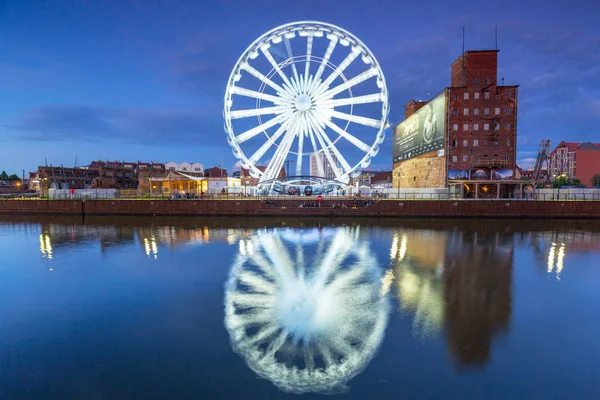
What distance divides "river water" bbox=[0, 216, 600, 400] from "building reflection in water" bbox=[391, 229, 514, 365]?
0.07 meters

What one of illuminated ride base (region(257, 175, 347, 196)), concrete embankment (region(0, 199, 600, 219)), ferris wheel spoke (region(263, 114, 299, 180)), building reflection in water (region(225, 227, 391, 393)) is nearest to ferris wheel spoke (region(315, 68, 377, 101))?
ferris wheel spoke (region(263, 114, 299, 180))

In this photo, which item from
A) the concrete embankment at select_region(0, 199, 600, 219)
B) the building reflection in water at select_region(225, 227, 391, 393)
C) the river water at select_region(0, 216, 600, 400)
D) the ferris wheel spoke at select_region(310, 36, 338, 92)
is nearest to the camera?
the river water at select_region(0, 216, 600, 400)

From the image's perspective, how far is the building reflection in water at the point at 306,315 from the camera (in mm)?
7035

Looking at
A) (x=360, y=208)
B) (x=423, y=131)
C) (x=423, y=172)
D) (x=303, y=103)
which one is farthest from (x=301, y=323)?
(x=423, y=131)

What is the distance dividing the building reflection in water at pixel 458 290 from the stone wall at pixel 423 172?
24.5 meters

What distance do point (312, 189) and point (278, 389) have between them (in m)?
41.1

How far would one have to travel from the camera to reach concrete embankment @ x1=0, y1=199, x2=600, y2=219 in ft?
116

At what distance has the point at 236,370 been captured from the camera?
277 inches

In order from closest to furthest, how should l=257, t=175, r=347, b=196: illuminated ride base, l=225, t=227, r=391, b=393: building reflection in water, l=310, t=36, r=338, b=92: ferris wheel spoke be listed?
l=225, t=227, r=391, b=393: building reflection in water, l=310, t=36, r=338, b=92: ferris wheel spoke, l=257, t=175, r=347, b=196: illuminated ride base

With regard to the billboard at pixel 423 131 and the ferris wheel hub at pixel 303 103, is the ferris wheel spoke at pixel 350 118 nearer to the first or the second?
the ferris wheel hub at pixel 303 103

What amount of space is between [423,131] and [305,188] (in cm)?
2122

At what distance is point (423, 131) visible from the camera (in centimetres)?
5194

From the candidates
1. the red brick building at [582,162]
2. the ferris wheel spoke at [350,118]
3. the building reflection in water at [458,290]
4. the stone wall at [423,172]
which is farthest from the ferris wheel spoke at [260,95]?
the red brick building at [582,162]

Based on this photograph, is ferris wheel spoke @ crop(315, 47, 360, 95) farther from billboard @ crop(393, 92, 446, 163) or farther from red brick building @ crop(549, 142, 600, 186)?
red brick building @ crop(549, 142, 600, 186)
